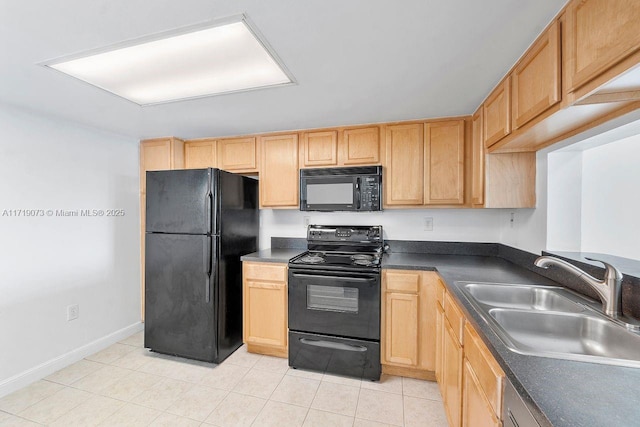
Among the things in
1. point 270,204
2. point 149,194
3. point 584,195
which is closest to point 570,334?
point 584,195

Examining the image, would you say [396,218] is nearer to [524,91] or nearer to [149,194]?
[524,91]

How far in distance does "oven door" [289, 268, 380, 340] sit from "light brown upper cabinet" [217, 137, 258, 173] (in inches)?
49.3

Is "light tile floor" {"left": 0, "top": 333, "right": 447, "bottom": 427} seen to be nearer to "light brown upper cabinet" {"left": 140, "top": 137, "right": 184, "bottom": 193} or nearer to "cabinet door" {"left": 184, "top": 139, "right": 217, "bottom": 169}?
"light brown upper cabinet" {"left": 140, "top": 137, "right": 184, "bottom": 193}

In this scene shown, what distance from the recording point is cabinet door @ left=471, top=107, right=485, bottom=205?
84.2 inches

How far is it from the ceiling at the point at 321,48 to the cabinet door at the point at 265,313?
1537 millimetres

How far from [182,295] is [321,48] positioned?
227cm

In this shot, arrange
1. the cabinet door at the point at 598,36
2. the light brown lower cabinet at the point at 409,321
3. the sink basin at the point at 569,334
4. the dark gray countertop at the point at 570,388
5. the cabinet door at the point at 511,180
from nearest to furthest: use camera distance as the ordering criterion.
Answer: the dark gray countertop at the point at 570,388, the cabinet door at the point at 598,36, the sink basin at the point at 569,334, the cabinet door at the point at 511,180, the light brown lower cabinet at the point at 409,321

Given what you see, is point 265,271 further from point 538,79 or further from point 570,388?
point 538,79

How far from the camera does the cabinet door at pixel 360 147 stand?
2.56 meters

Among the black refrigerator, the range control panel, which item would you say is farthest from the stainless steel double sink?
the black refrigerator

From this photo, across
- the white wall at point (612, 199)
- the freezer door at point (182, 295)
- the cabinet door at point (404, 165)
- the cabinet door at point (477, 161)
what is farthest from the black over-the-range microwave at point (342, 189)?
the white wall at point (612, 199)

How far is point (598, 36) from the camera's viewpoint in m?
0.92

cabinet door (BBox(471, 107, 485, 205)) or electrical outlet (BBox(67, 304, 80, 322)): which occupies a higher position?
cabinet door (BBox(471, 107, 485, 205))

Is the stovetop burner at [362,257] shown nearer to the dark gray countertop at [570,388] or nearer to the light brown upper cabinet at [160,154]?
the dark gray countertop at [570,388]
